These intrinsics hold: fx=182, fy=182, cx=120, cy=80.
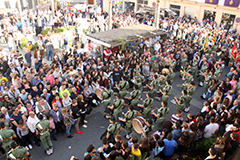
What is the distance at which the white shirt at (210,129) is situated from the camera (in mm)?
6182

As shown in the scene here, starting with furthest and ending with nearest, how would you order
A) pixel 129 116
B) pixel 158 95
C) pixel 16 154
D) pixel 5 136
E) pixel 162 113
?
pixel 158 95, pixel 162 113, pixel 129 116, pixel 5 136, pixel 16 154

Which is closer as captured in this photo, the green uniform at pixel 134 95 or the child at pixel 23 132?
the child at pixel 23 132

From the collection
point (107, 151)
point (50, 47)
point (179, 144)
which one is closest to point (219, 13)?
point (50, 47)

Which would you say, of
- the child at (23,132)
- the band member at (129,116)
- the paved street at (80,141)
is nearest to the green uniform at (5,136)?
the child at (23,132)

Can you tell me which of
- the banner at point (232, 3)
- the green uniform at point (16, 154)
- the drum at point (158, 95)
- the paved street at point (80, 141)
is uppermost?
the banner at point (232, 3)

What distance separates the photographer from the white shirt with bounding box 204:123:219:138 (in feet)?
20.3

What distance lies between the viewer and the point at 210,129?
245 inches

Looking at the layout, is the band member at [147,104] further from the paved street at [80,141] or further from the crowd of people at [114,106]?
the paved street at [80,141]

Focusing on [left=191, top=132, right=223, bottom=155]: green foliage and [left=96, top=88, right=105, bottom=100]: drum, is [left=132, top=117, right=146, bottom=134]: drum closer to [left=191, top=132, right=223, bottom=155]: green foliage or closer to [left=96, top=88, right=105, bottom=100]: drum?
[left=191, top=132, right=223, bottom=155]: green foliage

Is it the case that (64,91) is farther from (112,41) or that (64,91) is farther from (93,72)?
(112,41)

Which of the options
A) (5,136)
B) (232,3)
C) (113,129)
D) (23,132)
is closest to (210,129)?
(113,129)

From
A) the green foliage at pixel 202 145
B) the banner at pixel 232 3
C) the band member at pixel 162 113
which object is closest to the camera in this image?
the green foliage at pixel 202 145

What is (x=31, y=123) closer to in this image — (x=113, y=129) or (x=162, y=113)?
(x=113, y=129)

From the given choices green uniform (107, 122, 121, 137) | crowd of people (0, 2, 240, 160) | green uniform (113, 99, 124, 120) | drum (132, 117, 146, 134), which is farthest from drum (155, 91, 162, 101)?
green uniform (107, 122, 121, 137)
